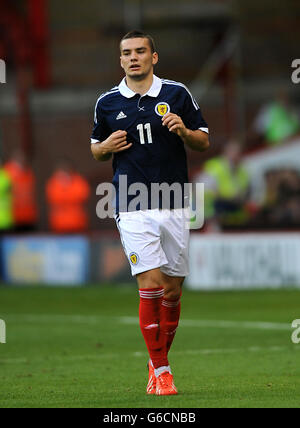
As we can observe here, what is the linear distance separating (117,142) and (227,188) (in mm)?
12347

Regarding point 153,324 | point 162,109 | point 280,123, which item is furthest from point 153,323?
point 280,123

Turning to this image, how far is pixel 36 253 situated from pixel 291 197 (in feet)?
15.5

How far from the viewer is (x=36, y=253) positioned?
834 inches

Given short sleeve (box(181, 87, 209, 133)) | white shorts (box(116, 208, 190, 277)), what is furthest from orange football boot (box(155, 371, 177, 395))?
short sleeve (box(181, 87, 209, 133))

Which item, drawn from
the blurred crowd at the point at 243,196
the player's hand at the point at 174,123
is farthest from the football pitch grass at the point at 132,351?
the player's hand at the point at 174,123

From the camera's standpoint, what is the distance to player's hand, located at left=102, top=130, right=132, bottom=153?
330 inches

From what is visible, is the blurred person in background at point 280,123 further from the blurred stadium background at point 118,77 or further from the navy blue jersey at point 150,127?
the navy blue jersey at point 150,127

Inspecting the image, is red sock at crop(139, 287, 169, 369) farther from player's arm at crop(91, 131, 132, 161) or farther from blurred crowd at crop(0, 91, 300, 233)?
blurred crowd at crop(0, 91, 300, 233)

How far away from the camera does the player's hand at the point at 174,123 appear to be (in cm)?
820

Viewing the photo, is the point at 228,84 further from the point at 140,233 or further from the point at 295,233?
the point at 140,233

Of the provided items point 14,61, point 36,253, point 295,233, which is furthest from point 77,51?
point 295,233

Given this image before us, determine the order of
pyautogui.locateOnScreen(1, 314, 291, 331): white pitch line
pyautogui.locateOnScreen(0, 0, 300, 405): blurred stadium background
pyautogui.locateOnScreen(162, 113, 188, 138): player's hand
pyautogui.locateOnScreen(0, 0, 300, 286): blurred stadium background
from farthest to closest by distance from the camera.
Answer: pyautogui.locateOnScreen(0, 0, 300, 286): blurred stadium background → pyautogui.locateOnScreen(0, 0, 300, 405): blurred stadium background → pyautogui.locateOnScreen(1, 314, 291, 331): white pitch line → pyautogui.locateOnScreen(162, 113, 188, 138): player's hand

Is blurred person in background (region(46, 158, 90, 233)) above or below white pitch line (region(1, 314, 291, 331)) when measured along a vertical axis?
above

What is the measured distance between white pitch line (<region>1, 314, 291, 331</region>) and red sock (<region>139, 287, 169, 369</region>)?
4929mm
